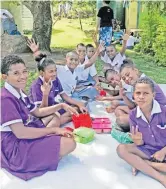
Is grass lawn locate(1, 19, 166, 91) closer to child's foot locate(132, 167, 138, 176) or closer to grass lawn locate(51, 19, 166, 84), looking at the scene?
grass lawn locate(51, 19, 166, 84)

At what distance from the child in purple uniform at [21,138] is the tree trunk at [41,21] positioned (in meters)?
5.34

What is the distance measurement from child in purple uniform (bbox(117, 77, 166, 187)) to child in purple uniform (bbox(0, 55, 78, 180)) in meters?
0.44

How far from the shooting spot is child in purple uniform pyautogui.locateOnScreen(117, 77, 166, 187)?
2.24 meters

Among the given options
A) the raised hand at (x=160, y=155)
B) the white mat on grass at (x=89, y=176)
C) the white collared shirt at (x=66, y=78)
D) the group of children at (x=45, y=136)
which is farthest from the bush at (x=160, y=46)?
the raised hand at (x=160, y=155)

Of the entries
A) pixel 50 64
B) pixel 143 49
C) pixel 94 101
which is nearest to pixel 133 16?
pixel 143 49

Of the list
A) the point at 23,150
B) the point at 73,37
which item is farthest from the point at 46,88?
the point at 73,37

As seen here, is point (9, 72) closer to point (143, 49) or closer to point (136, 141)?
point (136, 141)

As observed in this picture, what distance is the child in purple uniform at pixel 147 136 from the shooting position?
2240 millimetres

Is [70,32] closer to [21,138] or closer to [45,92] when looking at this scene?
[45,92]

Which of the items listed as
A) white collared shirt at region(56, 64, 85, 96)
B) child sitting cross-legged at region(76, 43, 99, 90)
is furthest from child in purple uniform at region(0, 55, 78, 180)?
child sitting cross-legged at region(76, 43, 99, 90)

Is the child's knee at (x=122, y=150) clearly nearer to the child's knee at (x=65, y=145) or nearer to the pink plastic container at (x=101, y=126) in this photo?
the child's knee at (x=65, y=145)

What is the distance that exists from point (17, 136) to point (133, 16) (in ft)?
27.3

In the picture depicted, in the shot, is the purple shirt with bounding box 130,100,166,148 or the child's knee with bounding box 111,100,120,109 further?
the child's knee with bounding box 111,100,120,109

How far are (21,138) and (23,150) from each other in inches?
3.2
